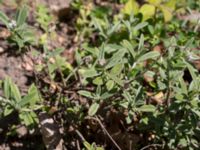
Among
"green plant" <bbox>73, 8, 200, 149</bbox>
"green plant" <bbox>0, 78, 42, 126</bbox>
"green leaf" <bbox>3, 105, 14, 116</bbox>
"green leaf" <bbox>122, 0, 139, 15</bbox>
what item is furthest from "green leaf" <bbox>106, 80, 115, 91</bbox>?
"green leaf" <bbox>122, 0, 139, 15</bbox>

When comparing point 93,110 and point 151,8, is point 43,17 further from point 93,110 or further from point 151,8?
point 93,110

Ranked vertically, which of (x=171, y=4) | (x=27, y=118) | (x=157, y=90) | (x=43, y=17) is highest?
(x=43, y=17)

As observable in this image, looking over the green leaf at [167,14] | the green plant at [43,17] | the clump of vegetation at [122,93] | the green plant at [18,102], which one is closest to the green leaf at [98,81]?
the clump of vegetation at [122,93]

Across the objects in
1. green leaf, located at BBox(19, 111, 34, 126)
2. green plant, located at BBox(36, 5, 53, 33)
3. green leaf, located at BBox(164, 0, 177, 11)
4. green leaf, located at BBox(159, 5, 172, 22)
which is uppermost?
green plant, located at BBox(36, 5, 53, 33)

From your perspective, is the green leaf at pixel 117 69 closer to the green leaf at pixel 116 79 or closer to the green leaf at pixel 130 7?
the green leaf at pixel 116 79

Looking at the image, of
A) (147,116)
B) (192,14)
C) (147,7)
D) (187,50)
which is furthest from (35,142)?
(192,14)

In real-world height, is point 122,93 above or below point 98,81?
below

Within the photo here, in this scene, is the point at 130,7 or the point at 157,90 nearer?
the point at 157,90

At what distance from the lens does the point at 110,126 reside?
2.70 meters

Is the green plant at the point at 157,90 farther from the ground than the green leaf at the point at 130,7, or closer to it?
closer to it

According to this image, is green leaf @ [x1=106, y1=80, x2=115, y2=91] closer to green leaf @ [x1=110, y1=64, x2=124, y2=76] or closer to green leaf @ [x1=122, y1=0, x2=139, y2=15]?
green leaf @ [x1=110, y1=64, x2=124, y2=76]

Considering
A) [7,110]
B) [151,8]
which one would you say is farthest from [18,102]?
[151,8]

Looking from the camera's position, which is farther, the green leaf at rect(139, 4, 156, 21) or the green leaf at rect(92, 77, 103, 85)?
the green leaf at rect(139, 4, 156, 21)

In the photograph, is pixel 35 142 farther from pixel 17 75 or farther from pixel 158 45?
pixel 158 45
